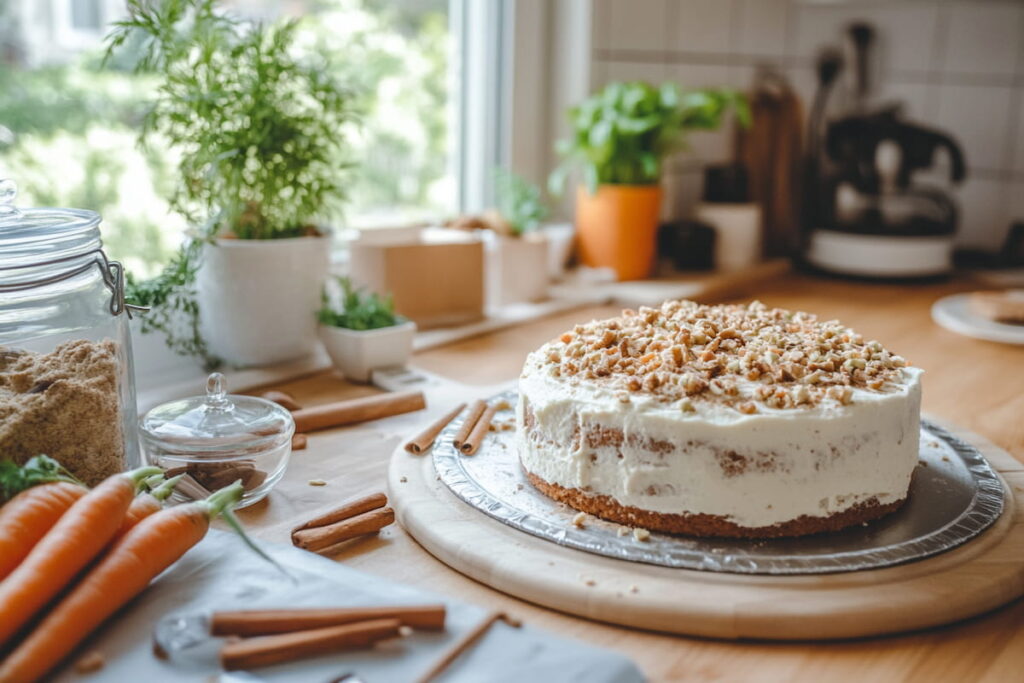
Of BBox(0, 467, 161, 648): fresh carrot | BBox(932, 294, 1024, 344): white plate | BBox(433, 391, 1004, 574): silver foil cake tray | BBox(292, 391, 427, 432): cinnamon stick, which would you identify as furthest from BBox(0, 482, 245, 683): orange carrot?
BBox(932, 294, 1024, 344): white plate

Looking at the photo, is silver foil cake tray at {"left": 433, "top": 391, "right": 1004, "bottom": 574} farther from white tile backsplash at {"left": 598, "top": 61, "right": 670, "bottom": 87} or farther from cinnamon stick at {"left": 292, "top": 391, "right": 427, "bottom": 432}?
white tile backsplash at {"left": 598, "top": 61, "right": 670, "bottom": 87}

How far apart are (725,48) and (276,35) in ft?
4.67

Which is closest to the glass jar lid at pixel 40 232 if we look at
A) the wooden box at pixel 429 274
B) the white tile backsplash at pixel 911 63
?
the wooden box at pixel 429 274

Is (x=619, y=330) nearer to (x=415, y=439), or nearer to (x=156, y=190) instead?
(x=415, y=439)

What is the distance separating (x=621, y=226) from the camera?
206cm

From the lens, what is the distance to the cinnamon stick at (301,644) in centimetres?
67

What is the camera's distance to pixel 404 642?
0.71 metres

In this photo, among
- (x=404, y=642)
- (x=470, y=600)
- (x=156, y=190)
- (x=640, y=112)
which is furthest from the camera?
(x=640, y=112)

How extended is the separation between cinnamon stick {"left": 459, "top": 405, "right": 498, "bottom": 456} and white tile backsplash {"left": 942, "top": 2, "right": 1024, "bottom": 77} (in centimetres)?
197

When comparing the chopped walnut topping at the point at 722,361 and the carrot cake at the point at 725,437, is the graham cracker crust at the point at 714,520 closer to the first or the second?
the carrot cake at the point at 725,437

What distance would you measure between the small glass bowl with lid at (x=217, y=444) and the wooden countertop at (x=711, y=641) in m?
0.05

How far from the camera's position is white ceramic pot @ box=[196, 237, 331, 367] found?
137 centimetres

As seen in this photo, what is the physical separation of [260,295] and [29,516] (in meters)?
0.67

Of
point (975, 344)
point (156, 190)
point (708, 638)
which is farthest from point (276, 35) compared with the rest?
point (975, 344)
